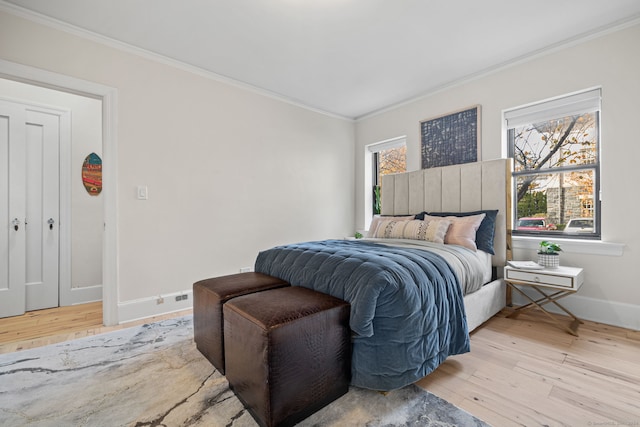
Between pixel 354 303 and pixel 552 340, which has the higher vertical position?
pixel 354 303

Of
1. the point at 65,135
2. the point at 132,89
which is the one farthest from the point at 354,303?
the point at 65,135

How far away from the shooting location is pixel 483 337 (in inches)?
90.5

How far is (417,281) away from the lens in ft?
5.38

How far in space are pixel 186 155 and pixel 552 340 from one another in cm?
364

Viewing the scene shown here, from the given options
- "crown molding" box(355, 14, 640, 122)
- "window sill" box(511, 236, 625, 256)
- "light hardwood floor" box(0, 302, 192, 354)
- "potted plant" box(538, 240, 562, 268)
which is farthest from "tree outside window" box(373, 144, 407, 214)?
"light hardwood floor" box(0, 302, 192, 354)

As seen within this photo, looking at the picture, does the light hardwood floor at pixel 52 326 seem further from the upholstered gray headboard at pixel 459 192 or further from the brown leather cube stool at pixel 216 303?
the upholstered gray headboard at pixel 459 192

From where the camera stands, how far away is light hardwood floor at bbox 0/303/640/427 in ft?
4.68

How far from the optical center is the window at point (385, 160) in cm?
426

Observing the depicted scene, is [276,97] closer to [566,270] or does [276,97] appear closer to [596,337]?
[566,270]

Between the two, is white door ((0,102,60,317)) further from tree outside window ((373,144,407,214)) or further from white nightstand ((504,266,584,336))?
white nightstand ((504,266,584,336))

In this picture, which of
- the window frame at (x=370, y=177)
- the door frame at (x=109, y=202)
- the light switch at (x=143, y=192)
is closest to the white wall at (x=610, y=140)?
the window frame at (x=370, y=177)

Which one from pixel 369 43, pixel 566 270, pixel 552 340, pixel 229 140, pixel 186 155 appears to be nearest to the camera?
pixel 552 340

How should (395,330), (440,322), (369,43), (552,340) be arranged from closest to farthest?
(395,330), (440,322), (552,340), (369,43)

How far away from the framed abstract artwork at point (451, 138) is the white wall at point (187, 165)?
5.08 feet
